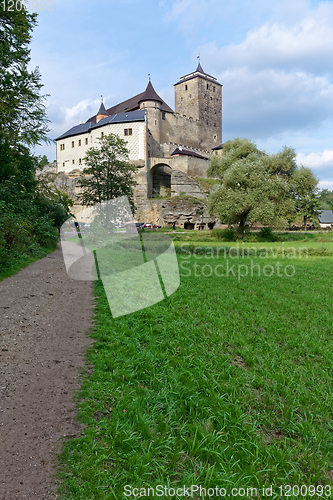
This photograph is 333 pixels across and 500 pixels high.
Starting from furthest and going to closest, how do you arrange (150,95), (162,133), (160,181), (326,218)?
(326,218) < (162,133) < (160,181) < (150,95)

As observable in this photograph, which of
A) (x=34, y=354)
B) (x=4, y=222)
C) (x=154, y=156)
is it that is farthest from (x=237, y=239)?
(x=154, y=156)

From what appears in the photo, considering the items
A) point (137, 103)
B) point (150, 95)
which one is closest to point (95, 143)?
point (137, 103)

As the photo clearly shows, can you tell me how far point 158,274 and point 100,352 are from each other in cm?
700

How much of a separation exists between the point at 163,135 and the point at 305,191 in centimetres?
3061

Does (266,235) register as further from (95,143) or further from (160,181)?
(95,143)

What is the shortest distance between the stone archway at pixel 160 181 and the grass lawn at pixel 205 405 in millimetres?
51858

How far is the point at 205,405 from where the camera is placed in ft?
11.4

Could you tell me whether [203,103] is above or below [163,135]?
above

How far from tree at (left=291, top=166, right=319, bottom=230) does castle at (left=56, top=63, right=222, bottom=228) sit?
15.5m

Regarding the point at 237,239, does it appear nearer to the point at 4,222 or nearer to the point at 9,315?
the point at 4,222

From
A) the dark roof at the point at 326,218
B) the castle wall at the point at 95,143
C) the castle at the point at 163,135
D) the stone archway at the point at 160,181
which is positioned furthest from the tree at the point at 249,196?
the dark roof at the point at 326,218

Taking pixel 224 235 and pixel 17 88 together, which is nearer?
pixel 17 88

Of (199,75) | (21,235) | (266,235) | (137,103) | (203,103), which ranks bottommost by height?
(266,235)

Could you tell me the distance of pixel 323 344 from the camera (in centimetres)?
501
